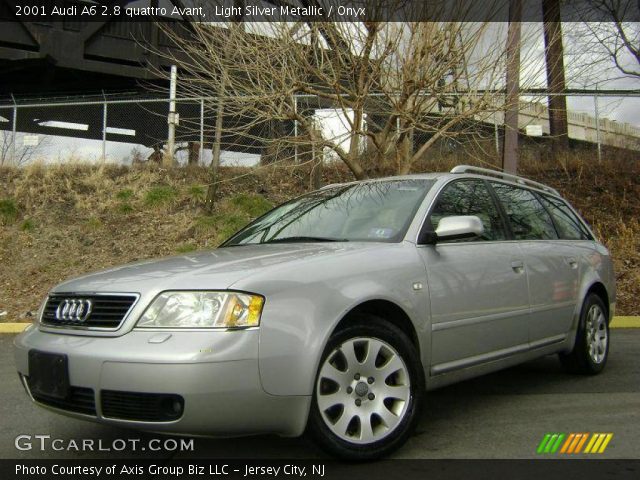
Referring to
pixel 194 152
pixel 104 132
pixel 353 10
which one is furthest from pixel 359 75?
pixel 104 132

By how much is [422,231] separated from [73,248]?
8920mm

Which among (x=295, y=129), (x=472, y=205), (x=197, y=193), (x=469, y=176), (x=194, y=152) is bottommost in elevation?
Result: (x=472, y=205)

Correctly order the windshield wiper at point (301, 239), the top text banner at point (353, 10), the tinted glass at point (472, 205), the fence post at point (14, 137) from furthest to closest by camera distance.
Answer: the fence post at point (14, 137) → the top text banner at point (353, 10) → the tinted glass at point (472, 205) → the windshield wiper at point (301, 239)

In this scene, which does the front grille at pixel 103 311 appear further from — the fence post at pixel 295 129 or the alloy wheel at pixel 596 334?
the fence post at pixel 295 129

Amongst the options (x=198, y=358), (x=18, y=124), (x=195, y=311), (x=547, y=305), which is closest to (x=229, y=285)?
(x=195, y=311)

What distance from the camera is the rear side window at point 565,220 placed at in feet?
17.1

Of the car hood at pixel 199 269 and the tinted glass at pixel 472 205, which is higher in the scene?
the tinted glass at pixel 472 205

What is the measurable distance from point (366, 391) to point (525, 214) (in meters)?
2.39

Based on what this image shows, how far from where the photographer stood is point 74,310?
3117 millimetres

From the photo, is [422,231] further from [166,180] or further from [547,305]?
[166,180]

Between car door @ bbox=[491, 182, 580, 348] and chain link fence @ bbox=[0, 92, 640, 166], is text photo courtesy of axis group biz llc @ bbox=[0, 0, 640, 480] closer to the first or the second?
car door @ bbox=[491, 182, 580, 348]

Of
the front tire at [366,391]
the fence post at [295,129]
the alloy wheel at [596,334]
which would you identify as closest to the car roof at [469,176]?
the alloy wheel at [596,334]

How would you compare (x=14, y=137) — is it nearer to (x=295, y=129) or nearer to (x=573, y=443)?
(x=295, y=129)

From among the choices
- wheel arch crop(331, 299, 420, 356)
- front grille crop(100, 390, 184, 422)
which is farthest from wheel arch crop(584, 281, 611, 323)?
front grille crop(100, 390, 184, 422)
